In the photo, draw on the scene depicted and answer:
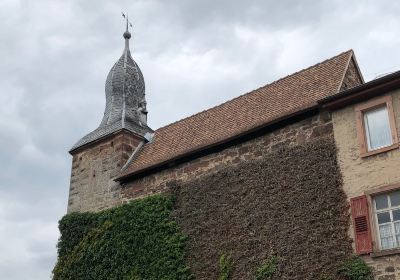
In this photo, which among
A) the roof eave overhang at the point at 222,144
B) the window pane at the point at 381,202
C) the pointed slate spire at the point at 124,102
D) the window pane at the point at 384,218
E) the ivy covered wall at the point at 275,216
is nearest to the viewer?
the window pane at the point at 384,218

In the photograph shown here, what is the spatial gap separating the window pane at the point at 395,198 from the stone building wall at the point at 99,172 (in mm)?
8998

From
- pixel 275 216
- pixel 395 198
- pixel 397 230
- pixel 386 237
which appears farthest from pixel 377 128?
pixel 275 216

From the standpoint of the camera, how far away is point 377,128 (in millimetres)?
14125

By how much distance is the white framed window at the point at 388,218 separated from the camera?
42.4 feet

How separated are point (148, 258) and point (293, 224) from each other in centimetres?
467

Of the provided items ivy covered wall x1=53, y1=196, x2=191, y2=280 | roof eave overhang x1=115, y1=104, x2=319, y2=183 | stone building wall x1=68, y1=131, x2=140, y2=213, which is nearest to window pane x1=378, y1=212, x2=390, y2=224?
roof eave overhang x1=115, y1=104, x2=319, y2=183

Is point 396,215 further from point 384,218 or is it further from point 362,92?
point 362,92

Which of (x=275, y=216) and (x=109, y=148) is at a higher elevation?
(x=109, y=148)

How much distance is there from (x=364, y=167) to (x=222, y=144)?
444cm

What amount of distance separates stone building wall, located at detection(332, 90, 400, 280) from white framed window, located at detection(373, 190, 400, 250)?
11.1 inches

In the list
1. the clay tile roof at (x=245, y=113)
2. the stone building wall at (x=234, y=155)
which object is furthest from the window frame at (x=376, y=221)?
the clay tile roof at (x=245, y=113)

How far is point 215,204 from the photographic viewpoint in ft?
53.0

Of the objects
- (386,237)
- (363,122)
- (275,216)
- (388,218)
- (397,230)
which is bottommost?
(386,237)

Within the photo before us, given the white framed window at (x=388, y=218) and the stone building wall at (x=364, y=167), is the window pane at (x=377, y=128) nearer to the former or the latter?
the stone building wall at (x=364, y=167)
